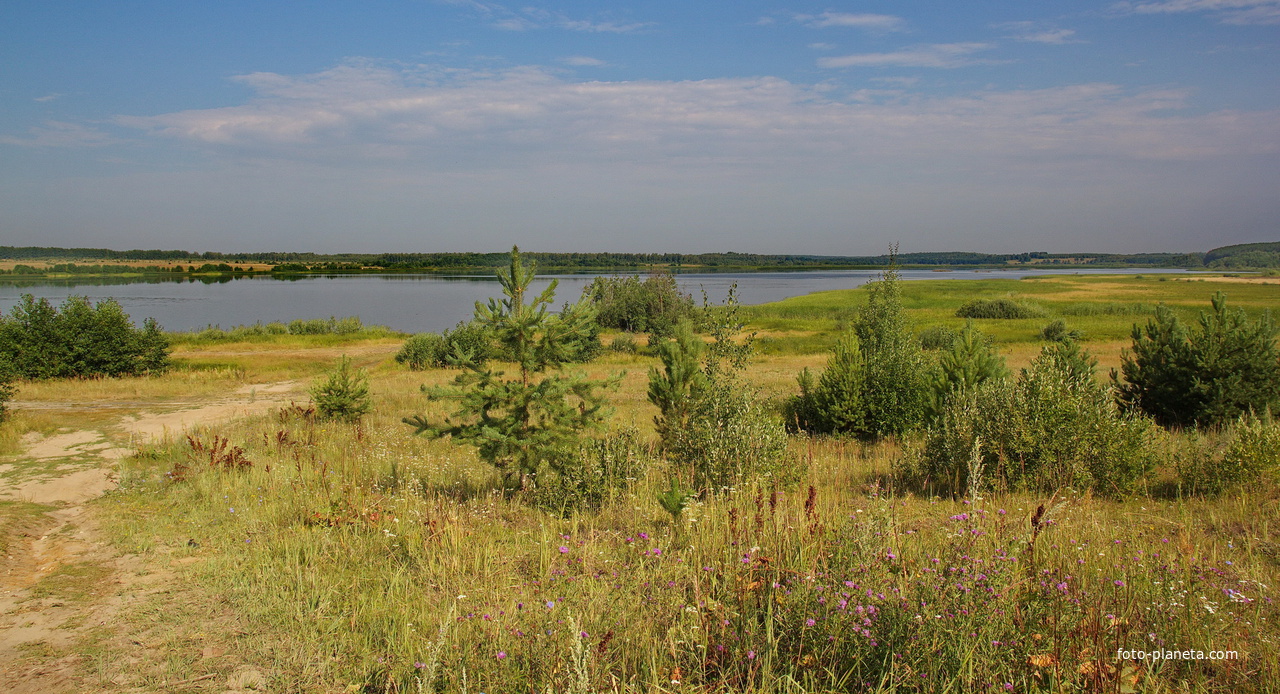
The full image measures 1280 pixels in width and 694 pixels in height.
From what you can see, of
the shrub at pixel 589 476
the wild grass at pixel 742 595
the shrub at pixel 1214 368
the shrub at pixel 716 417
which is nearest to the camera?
the wild grass at pixel 742 595

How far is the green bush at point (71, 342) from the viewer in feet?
83.8

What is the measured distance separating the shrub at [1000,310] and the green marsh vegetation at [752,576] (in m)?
62.5

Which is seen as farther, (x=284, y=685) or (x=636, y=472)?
(x=636, y=472)

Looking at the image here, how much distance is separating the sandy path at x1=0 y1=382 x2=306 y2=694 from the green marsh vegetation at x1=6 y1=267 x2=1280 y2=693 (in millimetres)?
369

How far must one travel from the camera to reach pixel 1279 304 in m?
55.7

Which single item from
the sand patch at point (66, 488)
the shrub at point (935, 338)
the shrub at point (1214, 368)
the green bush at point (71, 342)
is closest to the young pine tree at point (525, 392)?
the sand patch at point (66, 488)

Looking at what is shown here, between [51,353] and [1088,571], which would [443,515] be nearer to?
[1088,571]

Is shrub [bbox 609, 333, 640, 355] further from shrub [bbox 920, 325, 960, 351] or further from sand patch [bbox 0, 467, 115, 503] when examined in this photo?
sand patch [bbox 0, 467, 115, 503]

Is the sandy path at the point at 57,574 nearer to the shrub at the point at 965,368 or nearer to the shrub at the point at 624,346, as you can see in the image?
the shrub at the point at 965,368

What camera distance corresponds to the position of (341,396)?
55.9 ft

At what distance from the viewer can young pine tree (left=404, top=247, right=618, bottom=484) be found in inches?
294

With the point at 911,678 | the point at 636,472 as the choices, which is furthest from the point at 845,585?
the point at 636,472

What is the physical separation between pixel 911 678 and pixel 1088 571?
195 centimetres

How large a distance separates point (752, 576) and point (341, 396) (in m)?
15.9
